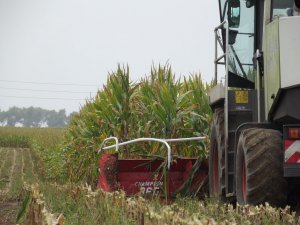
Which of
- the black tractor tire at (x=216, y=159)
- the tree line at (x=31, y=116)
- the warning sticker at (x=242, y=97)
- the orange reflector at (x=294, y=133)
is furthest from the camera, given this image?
the tree line at (x=31, y=116)

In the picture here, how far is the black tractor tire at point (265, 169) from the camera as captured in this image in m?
4.46

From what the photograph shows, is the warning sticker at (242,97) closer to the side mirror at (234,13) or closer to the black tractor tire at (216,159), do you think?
the black tractor tire at (216,159)

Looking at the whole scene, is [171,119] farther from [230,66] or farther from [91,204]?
[91,204]

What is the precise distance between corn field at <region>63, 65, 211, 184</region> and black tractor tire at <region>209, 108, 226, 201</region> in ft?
4.28

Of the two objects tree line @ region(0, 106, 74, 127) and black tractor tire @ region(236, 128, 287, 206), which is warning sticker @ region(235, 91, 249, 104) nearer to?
black tractor tire @ region(236, 128, 287, 206)

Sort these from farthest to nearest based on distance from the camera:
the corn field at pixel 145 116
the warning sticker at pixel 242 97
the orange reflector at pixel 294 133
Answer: the corn field at pixel 145 116 < the warning sticker at pixel 242 97 < the orange reflector at pixel 294 133

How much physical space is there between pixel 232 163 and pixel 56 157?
8.72 meters

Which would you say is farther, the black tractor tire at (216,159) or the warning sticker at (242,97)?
the black tractor tire at (216,159)

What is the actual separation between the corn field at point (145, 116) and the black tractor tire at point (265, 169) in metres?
3.15

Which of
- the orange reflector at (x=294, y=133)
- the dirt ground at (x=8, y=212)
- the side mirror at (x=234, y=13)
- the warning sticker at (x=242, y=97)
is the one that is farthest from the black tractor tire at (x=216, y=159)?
the dirt ground at (x=8, y=212)

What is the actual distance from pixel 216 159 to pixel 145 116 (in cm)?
239

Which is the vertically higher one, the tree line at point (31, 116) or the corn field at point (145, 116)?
the tree line at point (31, 116)

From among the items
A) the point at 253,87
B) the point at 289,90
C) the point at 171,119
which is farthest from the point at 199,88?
the point at 289,90

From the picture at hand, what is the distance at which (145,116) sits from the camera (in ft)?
28.5
